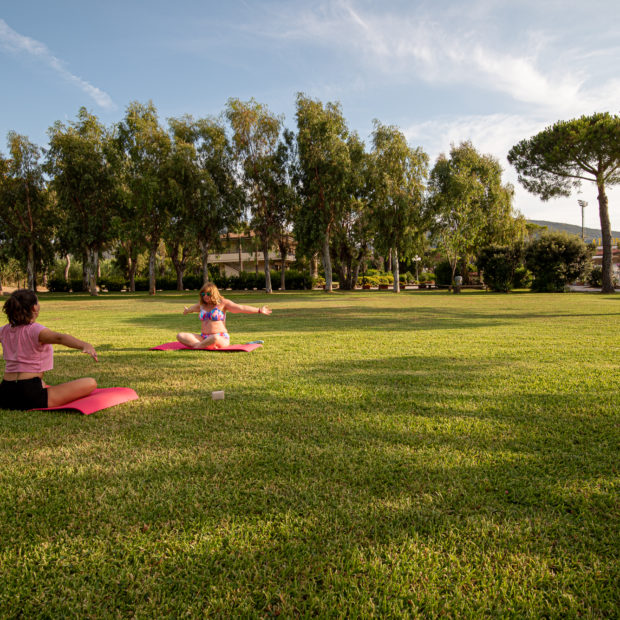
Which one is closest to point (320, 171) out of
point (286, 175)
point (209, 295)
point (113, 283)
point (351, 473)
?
point (286, 175)

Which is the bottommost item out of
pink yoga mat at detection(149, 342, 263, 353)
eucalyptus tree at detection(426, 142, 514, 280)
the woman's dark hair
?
pink yoga mat at detection(149, 342, 263, 353)

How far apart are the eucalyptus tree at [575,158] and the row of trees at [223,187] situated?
1.45ft

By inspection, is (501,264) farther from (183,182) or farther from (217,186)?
(183,182)

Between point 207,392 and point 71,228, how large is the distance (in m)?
33.7

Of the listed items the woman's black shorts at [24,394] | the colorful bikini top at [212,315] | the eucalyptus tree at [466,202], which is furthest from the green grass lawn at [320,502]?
the eucalyptus tree at [466,202]

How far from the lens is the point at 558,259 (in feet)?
106

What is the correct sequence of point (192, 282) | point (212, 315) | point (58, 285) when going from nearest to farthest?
point (212, 315) < point (58, 285) < point (192, 282)

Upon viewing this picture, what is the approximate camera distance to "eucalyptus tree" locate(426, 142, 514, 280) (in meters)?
33.3

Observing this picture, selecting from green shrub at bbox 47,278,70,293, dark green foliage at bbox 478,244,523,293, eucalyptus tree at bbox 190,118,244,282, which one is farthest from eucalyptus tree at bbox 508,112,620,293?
green shrub at bbox 47,278,70,293

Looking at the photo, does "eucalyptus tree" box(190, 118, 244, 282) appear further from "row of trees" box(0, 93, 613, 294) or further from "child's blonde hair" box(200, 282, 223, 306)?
"child's blonde hair" box(200, 282, 223, 306)

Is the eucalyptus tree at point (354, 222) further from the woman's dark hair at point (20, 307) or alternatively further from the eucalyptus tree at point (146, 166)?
the woman's dark hair at point (20, 307)

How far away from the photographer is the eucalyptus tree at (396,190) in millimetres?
30938

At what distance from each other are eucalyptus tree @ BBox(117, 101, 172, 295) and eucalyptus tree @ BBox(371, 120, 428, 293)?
15.9 m

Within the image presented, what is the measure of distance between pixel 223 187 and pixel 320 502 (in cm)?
3320
